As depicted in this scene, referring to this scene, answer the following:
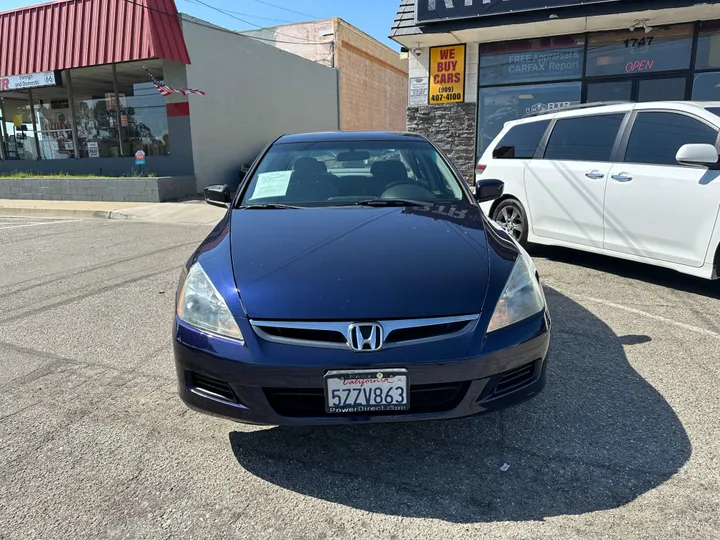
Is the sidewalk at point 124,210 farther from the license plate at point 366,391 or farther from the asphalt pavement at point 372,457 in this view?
the license plate at point 366,391

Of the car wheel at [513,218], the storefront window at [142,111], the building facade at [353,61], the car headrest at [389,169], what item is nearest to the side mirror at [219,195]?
the car headrest at [389,169]

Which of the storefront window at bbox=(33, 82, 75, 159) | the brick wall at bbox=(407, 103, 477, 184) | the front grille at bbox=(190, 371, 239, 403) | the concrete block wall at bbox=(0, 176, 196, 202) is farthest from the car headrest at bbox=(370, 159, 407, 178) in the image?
the storefront window at bbox=(33, 82, 75, 159)

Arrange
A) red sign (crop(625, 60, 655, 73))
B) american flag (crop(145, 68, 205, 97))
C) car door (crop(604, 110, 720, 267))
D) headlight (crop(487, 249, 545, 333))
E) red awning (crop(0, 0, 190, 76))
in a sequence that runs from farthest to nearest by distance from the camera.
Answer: american flag (crop(145, 68, 205, 97))
red awning (crop(0, 0, 190, 76))
red sign (crop(625, 60, 655, 73))
car door (crop(604, 110, 720, 267))
headlight (crop(487, 249, 545, 333))

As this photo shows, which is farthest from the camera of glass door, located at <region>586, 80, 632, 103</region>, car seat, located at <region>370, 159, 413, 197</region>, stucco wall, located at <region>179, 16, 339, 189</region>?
stucco wall, located at <region>179, 16, 339, 189</region>

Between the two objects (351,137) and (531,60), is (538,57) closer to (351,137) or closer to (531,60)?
(531,60)

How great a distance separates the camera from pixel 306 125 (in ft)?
67.0

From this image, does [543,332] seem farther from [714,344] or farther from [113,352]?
[113,352]

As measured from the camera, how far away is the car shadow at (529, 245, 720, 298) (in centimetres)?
507

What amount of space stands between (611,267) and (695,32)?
21.6 ft

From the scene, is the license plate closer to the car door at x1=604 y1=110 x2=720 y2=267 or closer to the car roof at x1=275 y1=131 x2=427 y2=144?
the car roof at x1=275 y1=131 x2=427 y2=144

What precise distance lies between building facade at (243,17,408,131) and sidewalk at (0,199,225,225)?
1167 cm

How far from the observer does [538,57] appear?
1089 centimetres

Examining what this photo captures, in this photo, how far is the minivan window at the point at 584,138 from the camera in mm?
5363

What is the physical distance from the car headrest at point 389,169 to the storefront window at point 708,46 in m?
9.00
